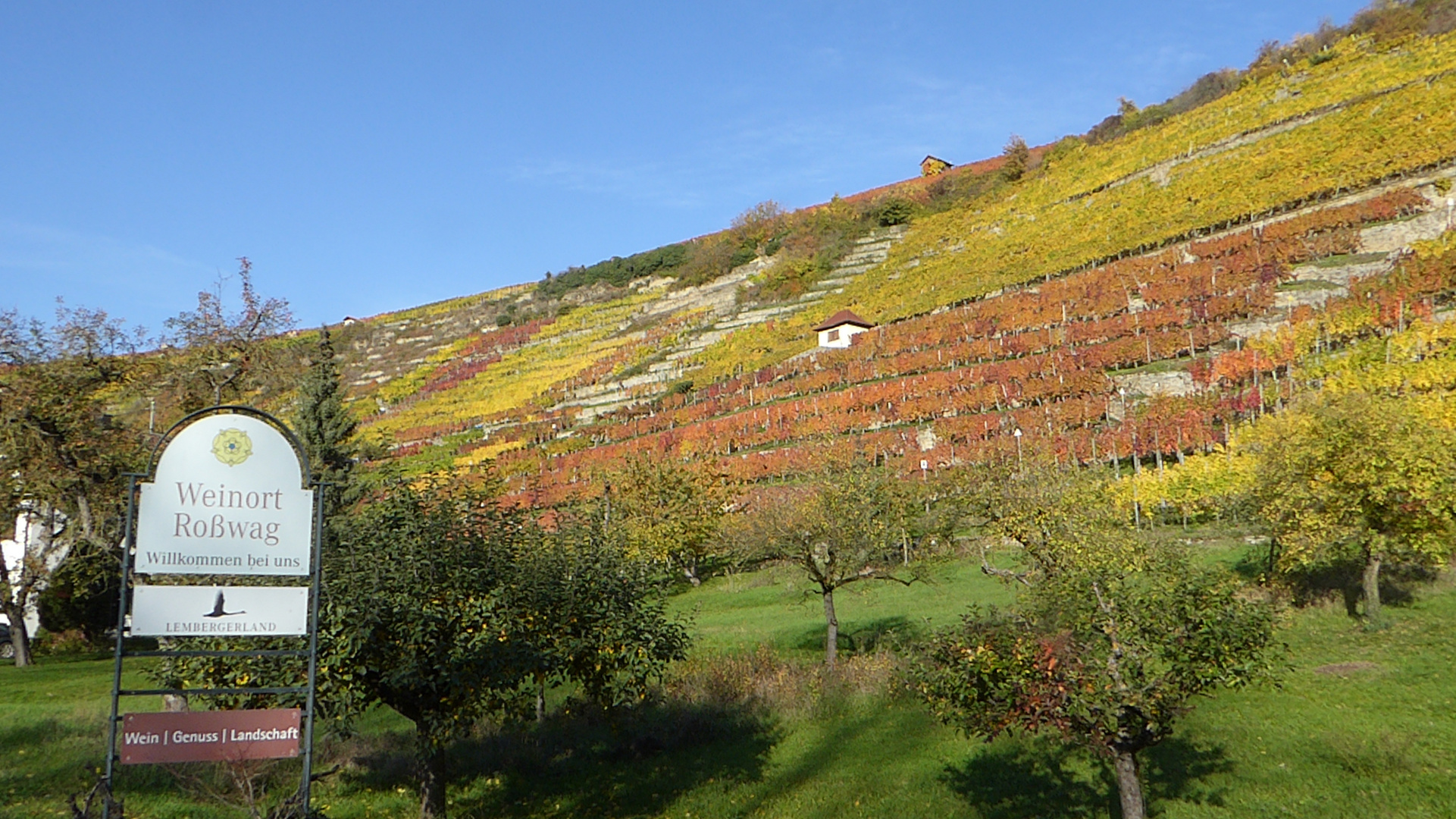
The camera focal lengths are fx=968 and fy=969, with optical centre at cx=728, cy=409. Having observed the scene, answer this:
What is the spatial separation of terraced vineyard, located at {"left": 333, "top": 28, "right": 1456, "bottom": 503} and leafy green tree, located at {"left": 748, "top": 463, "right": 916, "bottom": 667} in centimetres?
681

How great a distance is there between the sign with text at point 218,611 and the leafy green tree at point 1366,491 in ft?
69.5

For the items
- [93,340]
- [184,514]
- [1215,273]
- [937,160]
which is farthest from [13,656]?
[937,160]

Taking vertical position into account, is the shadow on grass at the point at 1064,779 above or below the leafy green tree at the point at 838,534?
below

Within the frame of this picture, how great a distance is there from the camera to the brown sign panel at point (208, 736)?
31.5 ft

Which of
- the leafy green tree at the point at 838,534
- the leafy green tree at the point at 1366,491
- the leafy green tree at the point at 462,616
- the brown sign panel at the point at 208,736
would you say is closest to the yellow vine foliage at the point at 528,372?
the leafy green tree at the point at 838,534

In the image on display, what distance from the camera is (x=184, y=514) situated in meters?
10.2

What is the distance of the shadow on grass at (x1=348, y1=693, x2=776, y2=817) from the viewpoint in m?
17.3

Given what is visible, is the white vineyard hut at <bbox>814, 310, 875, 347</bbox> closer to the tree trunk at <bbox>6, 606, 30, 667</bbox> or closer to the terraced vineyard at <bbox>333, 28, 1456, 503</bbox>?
the terraced vineyard at <bbox>333, 28, 1456, 503</bbox>

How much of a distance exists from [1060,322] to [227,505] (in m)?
53.4

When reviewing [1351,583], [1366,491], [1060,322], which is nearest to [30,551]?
[1366,491]

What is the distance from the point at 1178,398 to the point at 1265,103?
61487mm

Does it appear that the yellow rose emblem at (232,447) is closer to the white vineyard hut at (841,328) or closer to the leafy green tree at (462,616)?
the leafy green tree at (462,616)

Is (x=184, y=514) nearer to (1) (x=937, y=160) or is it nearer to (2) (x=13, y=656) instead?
(2) (x=13, y=656)

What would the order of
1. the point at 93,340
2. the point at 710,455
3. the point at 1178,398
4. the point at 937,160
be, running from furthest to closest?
the point at 937,160, the point at 710,455, the point at 1178,398, the point at 93,340
